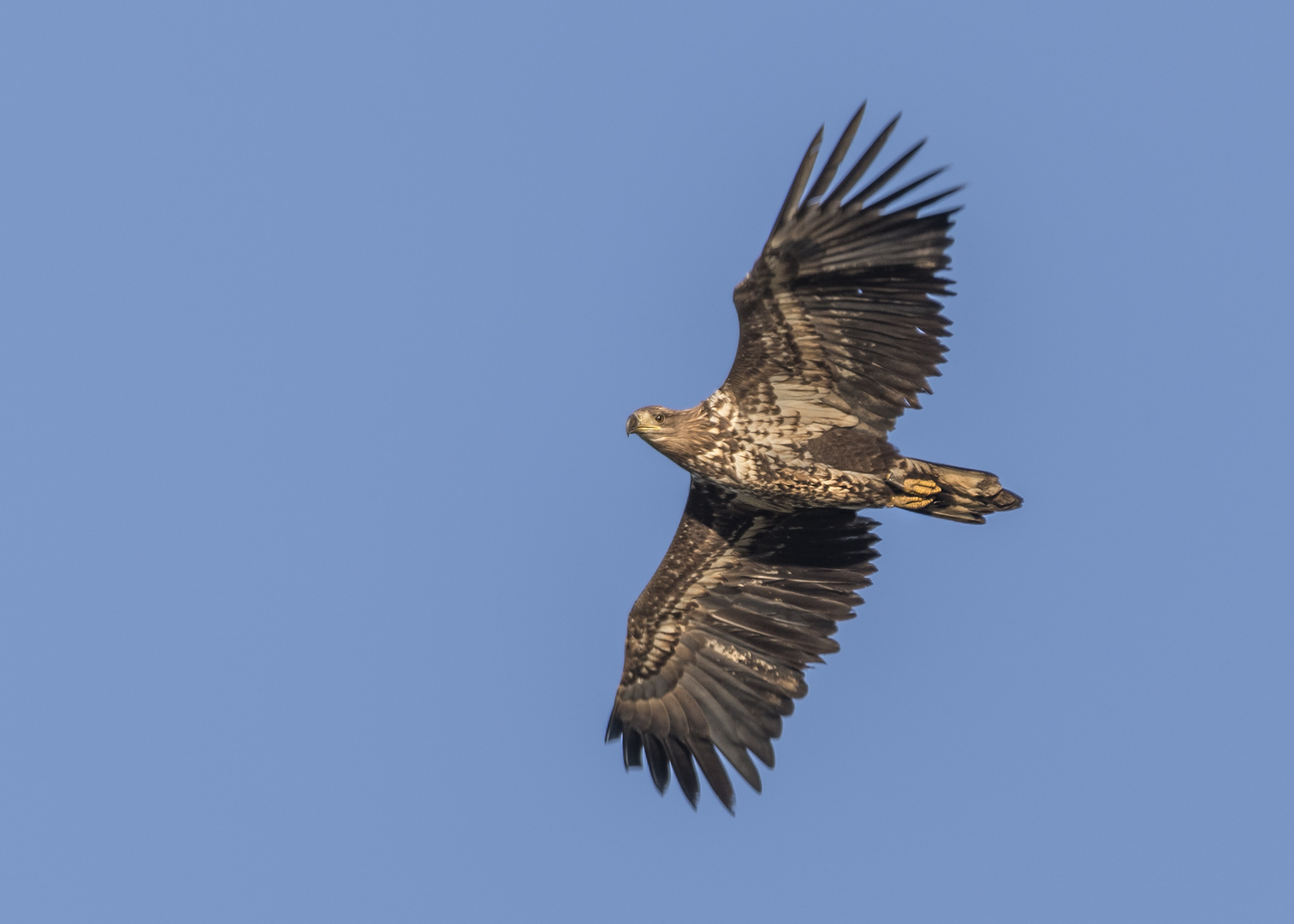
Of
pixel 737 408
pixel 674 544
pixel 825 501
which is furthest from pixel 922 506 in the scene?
pixel 674 544

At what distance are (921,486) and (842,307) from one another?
5.67 ft

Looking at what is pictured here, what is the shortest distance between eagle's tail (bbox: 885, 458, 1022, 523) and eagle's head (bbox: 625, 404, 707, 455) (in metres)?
1.76

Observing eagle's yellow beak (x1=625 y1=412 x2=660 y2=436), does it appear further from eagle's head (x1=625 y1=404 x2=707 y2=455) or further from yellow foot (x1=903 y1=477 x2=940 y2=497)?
yellow foot (x1=903 y1=477 x2=940 y2=497)

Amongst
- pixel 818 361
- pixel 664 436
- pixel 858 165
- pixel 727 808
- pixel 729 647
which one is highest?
pixel 858 165

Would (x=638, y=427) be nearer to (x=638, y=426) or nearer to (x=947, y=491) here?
(x=638, y=426)

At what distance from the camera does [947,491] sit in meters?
14.3

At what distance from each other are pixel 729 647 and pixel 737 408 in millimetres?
2689

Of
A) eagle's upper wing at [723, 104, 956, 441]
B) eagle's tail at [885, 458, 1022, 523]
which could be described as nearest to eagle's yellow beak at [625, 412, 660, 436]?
eagle's upper wing at [723, 104, 956, 441]

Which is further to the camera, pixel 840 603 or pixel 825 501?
pixel 840 603

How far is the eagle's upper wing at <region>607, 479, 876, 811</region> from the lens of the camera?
15812mm

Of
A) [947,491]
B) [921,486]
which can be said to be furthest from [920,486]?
[947,491]

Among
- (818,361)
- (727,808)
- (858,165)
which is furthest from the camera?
(727,808)

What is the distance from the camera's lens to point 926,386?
14.1m

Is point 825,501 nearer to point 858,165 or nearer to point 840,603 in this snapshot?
point 840,603
